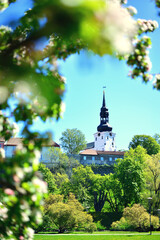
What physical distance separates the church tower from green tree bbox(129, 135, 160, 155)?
27715mm

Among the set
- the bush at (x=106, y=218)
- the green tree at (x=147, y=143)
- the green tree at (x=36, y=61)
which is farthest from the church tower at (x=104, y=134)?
the green tree at (x=36, y=61)

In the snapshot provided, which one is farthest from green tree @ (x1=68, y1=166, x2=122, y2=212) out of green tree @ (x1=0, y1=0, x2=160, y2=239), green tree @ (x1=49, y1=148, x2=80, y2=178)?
green tree @ (x1=0, y1=0, x2=160, y2=239)

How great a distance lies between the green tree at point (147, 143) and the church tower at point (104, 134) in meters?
27.7

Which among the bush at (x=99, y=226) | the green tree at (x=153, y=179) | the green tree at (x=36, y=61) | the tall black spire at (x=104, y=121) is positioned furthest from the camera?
the tall black spire at (x=104, y=121)

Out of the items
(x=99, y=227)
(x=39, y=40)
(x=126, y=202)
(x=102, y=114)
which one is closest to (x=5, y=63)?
(x=39, y=40)

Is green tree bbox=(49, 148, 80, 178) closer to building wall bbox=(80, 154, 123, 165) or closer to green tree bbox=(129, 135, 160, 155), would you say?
building wall bbox=(80, 154, 123, 165)

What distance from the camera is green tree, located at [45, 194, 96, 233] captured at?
990 inches

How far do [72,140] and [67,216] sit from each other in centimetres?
3919

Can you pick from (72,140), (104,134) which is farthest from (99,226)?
(104,134)

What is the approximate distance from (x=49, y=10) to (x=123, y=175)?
3644cm

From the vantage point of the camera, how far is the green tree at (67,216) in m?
25.2

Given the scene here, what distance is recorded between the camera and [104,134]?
8944cm

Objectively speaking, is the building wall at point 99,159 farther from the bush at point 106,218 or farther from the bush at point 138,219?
the bush at point 138,219

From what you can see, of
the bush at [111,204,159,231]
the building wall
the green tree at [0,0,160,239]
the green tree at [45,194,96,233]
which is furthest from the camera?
the building wall
